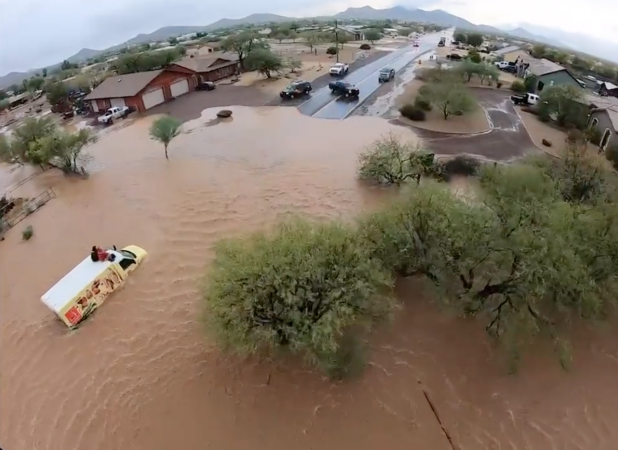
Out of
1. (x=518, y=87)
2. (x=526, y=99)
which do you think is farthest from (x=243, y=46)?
(x=526, y=99)

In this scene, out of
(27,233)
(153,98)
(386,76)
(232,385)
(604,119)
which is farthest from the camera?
(386,76)

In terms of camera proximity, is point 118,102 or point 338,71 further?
point 338,71

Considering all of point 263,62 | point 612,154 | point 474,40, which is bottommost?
point 474,40

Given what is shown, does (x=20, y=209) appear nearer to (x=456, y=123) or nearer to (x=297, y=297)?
(x=297, y=297)

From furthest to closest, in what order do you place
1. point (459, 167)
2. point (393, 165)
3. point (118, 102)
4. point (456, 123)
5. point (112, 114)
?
1. point (118, 102)
2. point (112, 114)
3. point (456, 123)
4. point (459, 167)
5. point (393, 165)

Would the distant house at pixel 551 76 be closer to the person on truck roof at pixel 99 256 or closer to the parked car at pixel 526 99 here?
the parked car at pixel 526 99

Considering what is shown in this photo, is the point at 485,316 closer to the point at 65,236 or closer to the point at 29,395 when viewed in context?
the point at 29,395

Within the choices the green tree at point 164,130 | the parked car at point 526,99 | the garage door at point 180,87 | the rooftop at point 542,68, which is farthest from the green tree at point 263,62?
the rooftop at point 542,68

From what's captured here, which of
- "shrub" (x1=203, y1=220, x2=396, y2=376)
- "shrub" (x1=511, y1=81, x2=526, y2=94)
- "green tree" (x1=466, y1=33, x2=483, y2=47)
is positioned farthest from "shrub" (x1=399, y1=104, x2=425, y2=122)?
"green tree" (x1=466, y1=33, x2=483, y2=47)

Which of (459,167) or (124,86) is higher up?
(124,86)
